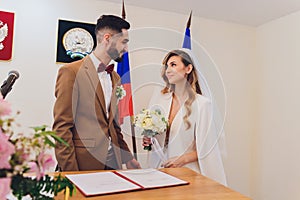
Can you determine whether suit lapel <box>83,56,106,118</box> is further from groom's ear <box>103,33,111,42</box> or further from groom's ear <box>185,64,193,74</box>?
groom's ear <box>185,64,193,74</box>

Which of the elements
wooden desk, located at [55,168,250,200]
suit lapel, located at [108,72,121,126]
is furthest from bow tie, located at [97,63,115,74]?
wooden desk, located at [55,168,250,200]

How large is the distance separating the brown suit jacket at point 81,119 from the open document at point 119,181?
66 centimetres

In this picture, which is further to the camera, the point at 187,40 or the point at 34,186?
the point at 187,40

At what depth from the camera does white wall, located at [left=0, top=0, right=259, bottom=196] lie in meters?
2.63

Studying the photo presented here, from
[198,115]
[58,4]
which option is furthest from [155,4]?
[198,115]

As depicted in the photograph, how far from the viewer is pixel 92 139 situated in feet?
6.89

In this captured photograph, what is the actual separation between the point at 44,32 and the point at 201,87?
5.10ft

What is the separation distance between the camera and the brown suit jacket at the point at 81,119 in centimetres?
200

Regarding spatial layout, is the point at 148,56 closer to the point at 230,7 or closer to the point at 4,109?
the point at 230,7

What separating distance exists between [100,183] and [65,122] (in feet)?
2.75

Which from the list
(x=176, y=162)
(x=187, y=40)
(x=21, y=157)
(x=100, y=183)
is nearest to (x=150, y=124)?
(x=176, y=162)

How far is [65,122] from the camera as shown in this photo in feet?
6.52

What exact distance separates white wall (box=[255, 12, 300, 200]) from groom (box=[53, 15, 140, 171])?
69.0 inches

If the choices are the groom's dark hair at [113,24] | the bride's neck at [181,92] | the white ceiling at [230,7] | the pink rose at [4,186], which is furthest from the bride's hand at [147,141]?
the pink rose at [4,186]
